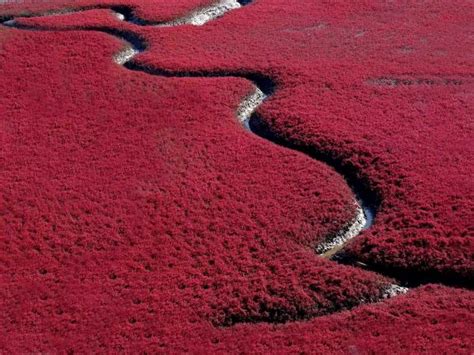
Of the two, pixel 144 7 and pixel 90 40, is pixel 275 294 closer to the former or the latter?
pixel 90 40

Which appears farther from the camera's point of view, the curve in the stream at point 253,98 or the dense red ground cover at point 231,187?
the curve in the stream at point 253,98

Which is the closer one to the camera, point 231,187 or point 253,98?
point 231,187

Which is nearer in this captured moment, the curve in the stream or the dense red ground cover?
the dense red ground cover

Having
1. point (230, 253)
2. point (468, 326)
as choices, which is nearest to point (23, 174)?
point (230, 253)

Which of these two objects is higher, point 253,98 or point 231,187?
point 253,98
